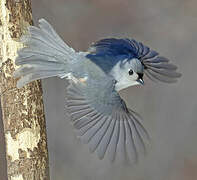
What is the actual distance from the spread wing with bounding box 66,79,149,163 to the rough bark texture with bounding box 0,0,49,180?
0.71ft

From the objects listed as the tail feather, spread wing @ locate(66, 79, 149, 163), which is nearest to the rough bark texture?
the tail feather

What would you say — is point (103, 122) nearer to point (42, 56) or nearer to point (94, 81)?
point (94, 81)

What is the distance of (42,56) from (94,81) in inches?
13.6

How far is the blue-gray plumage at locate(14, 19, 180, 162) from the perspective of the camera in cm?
345

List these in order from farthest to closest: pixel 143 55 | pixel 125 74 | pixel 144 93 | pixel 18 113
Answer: pixel 144 93 → pixel 143 55 → pixel 125 74 → pixel 18 113

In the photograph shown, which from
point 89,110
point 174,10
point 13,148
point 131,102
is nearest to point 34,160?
point 13,148

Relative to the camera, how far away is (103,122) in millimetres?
3596

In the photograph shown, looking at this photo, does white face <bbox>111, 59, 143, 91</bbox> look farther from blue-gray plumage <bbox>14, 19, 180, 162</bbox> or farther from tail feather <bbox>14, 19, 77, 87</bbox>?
tail feather <bbox>14, 19, 77, 87</bbox>

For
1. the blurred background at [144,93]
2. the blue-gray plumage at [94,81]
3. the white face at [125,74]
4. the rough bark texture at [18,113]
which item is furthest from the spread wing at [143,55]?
the blurred background at [144,93]

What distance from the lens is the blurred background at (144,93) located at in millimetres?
6363

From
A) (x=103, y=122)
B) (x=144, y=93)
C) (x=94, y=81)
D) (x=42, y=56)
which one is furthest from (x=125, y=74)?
(x=144, y=93)

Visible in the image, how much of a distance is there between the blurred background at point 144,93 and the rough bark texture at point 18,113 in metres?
2.79

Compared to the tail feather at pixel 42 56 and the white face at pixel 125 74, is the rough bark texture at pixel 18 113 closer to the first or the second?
the tail feather at pixel 42 56

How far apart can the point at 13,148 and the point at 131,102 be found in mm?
3353
